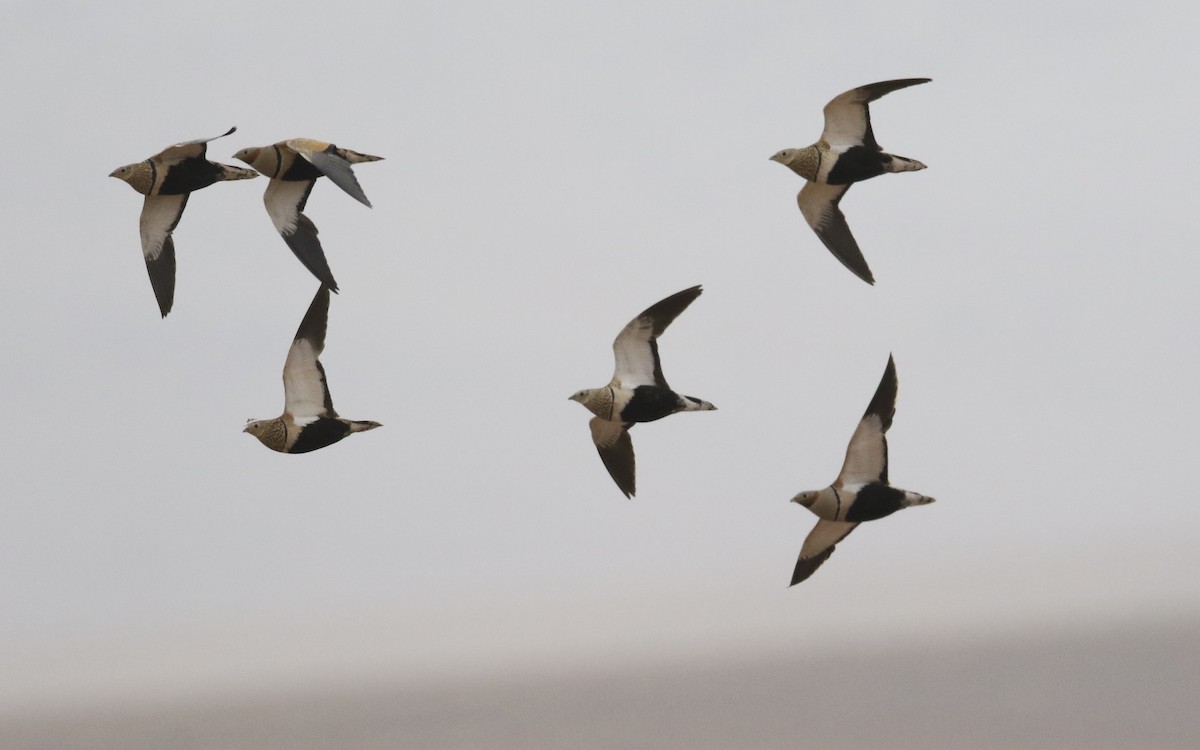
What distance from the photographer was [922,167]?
1255 centimetres

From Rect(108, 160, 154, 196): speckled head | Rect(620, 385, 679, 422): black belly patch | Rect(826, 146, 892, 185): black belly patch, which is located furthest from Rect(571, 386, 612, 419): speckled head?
Rect(108, 160, 154, 196): speckled head

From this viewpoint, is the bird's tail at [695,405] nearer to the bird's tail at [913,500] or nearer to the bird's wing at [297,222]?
the bird's tail at [913,500]

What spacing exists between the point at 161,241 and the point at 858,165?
21.1ft

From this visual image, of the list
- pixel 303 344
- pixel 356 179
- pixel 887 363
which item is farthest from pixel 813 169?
pixel 303 344

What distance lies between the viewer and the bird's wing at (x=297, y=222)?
12578 millimetres

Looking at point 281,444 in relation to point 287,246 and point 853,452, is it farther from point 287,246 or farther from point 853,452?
point 853,452

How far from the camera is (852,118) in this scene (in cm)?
1256

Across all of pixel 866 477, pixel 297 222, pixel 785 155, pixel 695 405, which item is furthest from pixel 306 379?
pixel 866 477

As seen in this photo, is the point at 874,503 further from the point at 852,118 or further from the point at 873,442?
the point at 852,118

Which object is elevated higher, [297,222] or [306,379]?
[297,222]

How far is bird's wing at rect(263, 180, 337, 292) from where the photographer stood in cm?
1258

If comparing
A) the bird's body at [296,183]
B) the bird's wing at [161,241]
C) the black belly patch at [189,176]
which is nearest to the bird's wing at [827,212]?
the bird's body at [296,183]

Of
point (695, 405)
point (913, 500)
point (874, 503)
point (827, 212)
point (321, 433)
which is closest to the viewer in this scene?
point (913, 500)

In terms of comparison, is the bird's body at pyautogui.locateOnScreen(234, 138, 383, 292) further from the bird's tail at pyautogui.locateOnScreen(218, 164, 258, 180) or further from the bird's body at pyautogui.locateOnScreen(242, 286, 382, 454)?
the bird's body at pyautogui.locateOnScreen(242, 286, 382, 454)
